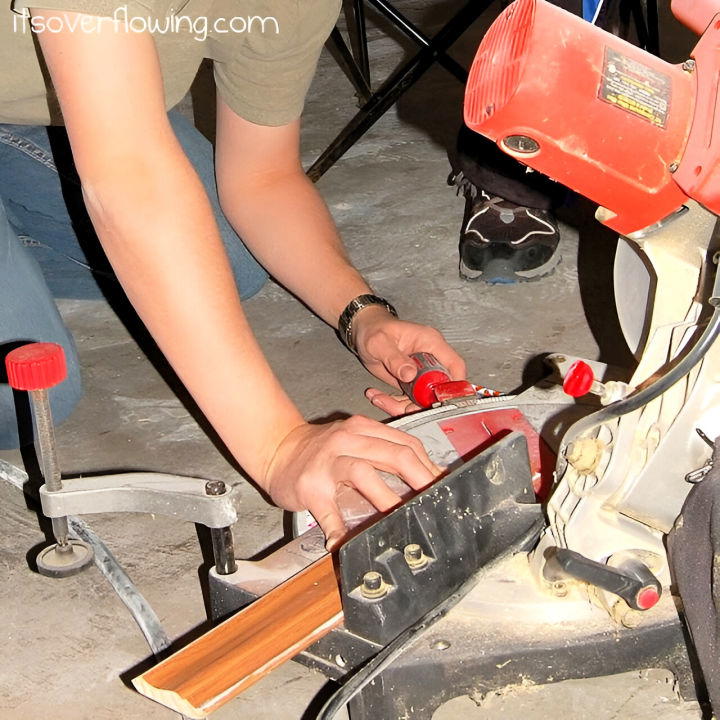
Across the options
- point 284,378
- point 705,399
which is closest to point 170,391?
point 284,378

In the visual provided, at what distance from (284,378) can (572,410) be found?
0.67m

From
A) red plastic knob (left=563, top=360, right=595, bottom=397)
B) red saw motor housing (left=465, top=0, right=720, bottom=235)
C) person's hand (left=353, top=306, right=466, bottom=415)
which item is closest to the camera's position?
red saw motor housing (left=465, top=0, right=720, bottom=235)

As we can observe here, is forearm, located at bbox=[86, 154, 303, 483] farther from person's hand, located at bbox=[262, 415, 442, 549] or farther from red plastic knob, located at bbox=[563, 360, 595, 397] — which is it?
red plastic knob, located at bbox=[563, 360, 595, 397]

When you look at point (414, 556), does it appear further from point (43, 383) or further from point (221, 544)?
point (43, 383)

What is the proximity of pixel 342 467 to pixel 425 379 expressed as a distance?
460 millimetres

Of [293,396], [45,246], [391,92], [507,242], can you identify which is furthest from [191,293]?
[391,92]

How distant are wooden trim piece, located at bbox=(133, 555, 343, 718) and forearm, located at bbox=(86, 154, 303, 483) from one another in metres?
0.18

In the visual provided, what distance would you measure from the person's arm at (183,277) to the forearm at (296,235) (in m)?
0.53

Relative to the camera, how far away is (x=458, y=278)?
2.39m

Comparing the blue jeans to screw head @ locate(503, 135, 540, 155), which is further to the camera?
the blue jeans

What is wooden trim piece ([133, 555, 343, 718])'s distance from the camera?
1031 millimetres

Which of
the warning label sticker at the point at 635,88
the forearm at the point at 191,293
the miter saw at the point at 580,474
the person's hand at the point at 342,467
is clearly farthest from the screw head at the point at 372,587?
the warning label sticker at the point at 635,88

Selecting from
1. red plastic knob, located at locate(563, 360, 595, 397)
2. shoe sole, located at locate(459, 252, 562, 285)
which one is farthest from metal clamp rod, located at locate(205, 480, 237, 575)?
shoe sole, located at locate(459, 252, 562, 285)

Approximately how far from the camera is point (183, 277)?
127cm
